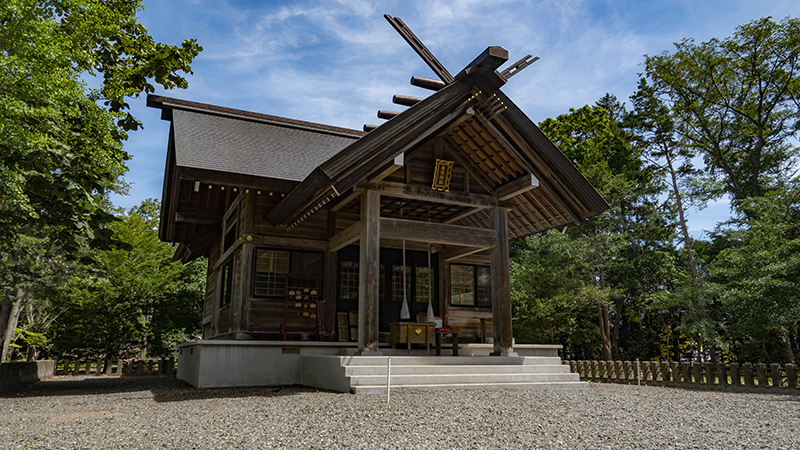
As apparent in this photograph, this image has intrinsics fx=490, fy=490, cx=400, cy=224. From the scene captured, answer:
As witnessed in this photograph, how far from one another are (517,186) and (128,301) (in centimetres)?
1763

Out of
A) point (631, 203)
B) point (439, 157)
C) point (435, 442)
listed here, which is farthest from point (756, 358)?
point (435, 442)

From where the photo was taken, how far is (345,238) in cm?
1051

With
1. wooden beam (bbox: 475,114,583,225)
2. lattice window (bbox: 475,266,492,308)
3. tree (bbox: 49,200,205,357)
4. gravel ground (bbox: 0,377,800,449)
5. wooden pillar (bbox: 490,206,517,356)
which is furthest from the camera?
tree (bbox: 49,200,205,357)

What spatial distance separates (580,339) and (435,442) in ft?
68.5

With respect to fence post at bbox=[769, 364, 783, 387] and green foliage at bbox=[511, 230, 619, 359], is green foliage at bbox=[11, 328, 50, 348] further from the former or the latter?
fence post at bbox=[769, 364, 783, 387]

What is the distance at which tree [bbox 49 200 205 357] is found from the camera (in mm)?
19844

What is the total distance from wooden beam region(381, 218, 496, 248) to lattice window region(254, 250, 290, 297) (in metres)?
3.15

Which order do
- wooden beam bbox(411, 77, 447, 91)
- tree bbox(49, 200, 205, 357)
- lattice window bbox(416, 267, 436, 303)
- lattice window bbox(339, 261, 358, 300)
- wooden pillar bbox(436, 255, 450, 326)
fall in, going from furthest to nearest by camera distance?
tree bbox(49, 200, 205, 357), wooden pillar bbox(436, 255, 450, 326), lattice window bbox(416, 267, 436, 303), lattice window bbox(339, 261, 358, 300), wooden beam bbox(411, 77, 447, 91)

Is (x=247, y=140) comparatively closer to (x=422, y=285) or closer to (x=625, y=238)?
(x=422, y=285)

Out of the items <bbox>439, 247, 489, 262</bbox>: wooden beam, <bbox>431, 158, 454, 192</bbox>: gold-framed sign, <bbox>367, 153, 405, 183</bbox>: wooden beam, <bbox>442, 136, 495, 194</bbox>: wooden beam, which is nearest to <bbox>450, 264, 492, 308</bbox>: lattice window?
<bbox>439, 247, 489, 262</bbox>: wooden beam

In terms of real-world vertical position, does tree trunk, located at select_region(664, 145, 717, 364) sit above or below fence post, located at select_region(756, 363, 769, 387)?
above

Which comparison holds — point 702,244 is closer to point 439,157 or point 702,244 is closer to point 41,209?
point 439,157

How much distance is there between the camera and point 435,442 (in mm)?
4289

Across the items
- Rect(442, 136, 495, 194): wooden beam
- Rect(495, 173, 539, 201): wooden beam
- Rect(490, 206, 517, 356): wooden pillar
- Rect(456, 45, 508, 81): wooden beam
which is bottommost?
Rect(490, 206, 517, 356): wooden pillar
